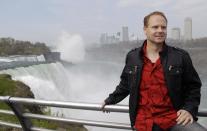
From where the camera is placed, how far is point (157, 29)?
336cm

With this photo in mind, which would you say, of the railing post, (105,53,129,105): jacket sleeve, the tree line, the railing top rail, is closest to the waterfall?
the railing post

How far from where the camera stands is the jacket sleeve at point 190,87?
324cm

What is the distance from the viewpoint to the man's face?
3.36 metres

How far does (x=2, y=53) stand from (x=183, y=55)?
92717 millimetres

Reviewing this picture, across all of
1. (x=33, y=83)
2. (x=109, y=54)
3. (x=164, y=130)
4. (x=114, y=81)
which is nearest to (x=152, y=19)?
(x=164, y=130)

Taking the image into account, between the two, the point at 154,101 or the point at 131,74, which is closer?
the point at 154,101

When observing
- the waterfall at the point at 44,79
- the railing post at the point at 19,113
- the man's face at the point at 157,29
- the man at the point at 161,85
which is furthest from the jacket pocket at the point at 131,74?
the waterfall at the point at 44,79

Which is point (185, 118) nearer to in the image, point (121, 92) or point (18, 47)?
point (121, 92)

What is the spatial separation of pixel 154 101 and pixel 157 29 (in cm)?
56

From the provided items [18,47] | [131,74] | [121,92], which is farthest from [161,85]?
[18,47]

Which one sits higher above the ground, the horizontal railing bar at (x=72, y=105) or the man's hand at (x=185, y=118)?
the man's hand at (x=185, y=118)

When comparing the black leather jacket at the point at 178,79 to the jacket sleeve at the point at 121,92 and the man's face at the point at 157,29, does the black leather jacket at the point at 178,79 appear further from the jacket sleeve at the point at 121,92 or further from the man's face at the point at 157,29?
the jacket sleeve at the point at 121,92

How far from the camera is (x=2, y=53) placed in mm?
93188

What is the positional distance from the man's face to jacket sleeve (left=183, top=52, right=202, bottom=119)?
0.77 feet
